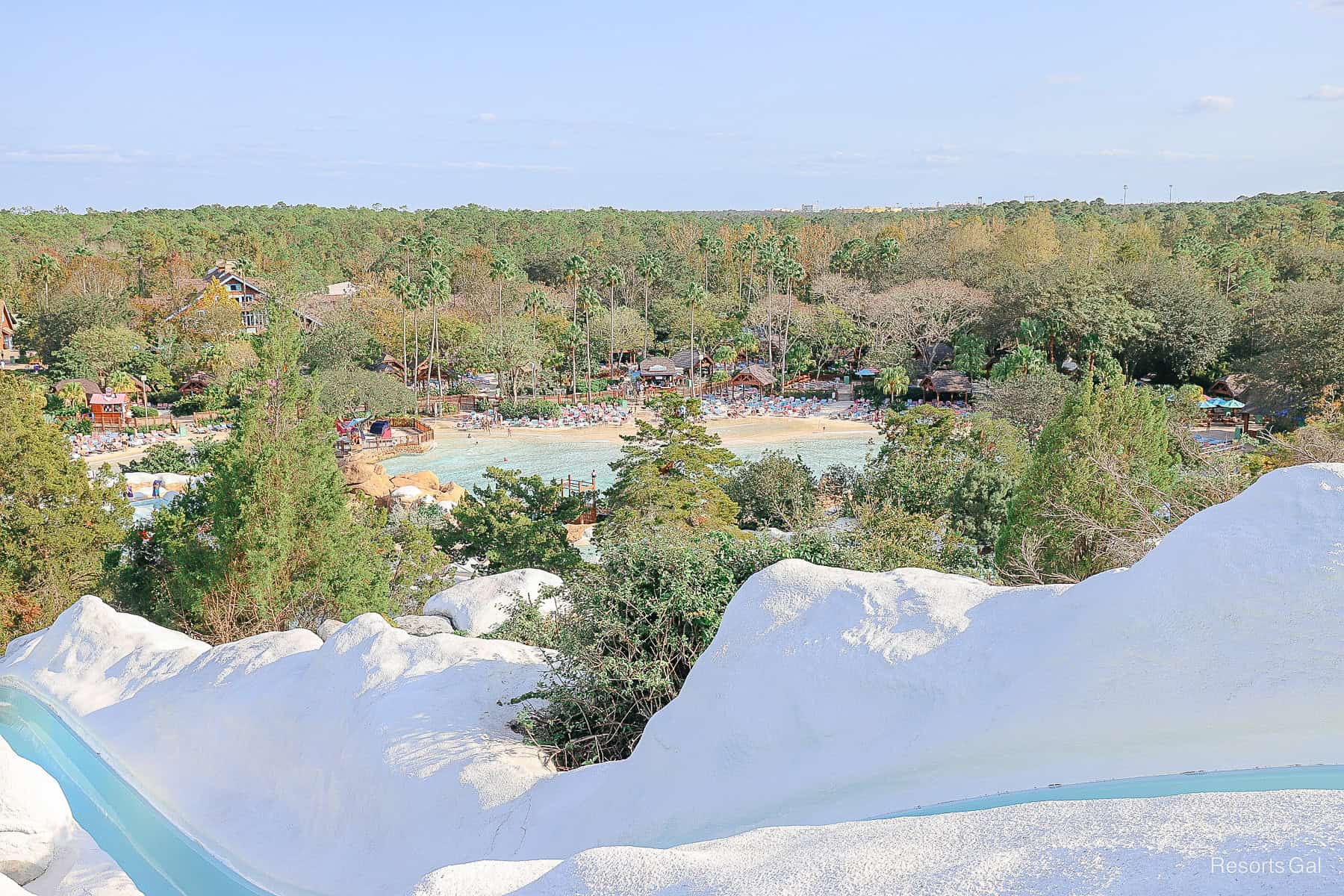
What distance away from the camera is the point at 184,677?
39.2 ft

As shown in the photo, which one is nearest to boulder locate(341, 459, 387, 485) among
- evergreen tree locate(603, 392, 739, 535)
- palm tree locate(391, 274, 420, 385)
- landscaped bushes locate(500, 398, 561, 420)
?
evergreen tree locate(603, 392, 739, 535)

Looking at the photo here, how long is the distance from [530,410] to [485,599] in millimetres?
29058

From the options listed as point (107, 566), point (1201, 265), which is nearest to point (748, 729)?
point (107, 566)

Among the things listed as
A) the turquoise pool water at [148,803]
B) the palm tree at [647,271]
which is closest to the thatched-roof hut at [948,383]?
the palm tree at [647,271]

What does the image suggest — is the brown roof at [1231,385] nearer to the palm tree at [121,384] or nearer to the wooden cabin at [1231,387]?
the wooden cabin at [1231,387]

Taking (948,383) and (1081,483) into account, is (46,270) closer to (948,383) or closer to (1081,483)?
(948,383)

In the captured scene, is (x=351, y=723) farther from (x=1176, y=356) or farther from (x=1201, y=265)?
(x=1201, y=265)

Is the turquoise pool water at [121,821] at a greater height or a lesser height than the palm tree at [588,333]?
lesser

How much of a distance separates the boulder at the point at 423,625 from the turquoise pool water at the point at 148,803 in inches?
165

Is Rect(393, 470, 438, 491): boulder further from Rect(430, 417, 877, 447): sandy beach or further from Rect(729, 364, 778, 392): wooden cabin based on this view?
Rect(729, 364, 778, 392): wooden cabin

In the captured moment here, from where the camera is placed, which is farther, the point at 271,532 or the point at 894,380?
the point at 894,380

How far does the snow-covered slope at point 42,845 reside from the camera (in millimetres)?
8859

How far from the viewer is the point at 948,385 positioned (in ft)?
147

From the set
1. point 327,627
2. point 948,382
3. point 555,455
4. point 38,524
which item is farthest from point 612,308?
point 327,627
